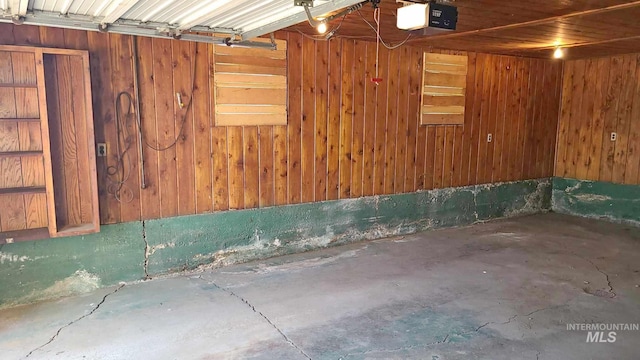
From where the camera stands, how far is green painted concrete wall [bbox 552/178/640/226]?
642 cm

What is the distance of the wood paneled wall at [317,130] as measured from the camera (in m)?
3.93

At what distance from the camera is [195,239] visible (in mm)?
4348

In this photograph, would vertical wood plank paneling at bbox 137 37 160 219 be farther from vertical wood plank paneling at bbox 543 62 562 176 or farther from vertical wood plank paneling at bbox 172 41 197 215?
vertical wood plank paneling at bbox 543 62 562 176

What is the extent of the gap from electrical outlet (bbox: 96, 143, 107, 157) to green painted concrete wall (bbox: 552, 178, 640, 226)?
6.66m

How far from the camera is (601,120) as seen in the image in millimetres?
6723

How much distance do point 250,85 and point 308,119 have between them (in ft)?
2.52

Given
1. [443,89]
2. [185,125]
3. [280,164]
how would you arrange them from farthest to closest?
[443,89]
[280,164]
[185,125]

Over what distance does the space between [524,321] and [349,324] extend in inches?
51.9

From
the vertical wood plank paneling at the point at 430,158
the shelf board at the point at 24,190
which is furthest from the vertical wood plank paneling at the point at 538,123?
the shelf board at the point at 24,190

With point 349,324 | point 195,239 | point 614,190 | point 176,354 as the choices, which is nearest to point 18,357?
point 176,354

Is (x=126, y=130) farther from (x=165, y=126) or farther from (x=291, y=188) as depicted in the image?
(x=291, y=188)

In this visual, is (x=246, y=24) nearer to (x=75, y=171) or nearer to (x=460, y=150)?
(x=75, y=171)

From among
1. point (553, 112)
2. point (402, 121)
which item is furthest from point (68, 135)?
point (553, 112)

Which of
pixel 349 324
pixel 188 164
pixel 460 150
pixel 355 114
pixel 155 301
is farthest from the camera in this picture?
pixel 460 150
